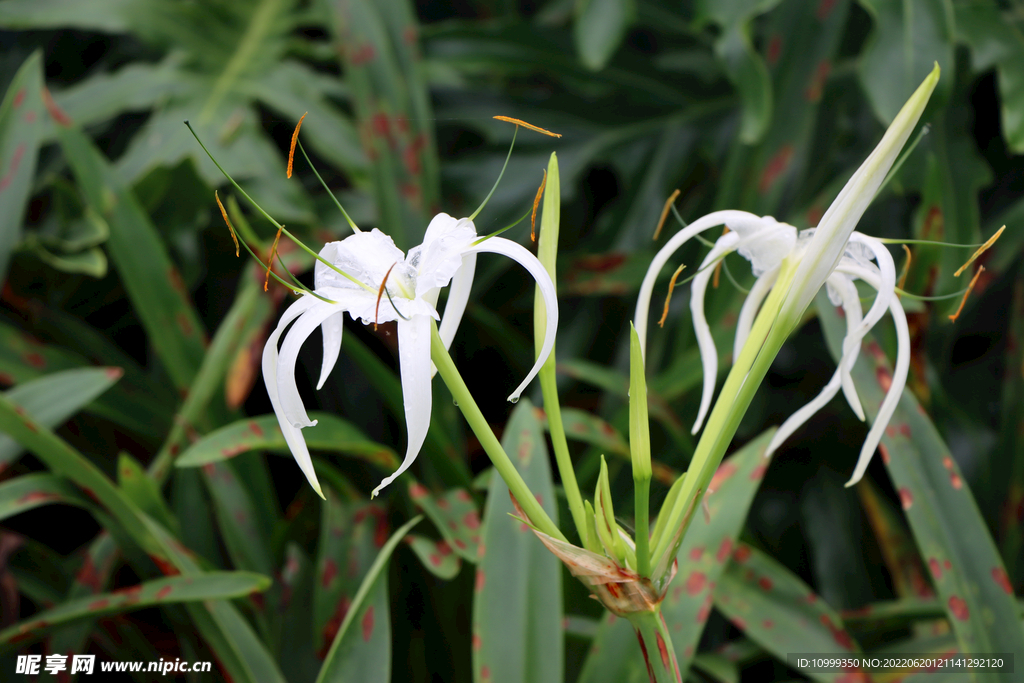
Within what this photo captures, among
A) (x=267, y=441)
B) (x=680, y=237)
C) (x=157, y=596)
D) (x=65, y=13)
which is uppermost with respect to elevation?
(x=65, y=13)

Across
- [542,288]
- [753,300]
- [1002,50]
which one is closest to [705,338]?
[753,300]

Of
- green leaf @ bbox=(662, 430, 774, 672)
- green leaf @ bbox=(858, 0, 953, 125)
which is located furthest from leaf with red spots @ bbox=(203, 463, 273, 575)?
green leaf @ bbox=(858, 0, 953, 125)

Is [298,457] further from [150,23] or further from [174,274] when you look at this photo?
[150,23]

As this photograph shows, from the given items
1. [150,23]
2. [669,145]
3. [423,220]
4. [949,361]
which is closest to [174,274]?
[423,220]

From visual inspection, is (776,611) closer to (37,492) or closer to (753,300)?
(753,300)

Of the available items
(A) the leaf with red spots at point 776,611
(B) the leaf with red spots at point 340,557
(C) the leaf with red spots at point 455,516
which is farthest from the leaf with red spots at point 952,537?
(B) the leaf with red spots at point 340,557

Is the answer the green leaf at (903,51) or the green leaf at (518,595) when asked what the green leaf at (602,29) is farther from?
the green leaf at (518,595)

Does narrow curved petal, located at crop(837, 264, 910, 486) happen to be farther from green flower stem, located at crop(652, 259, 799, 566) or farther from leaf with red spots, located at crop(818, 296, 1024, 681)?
Result: leaf with red spots, located at crop(818, 296, 1024, 681)
